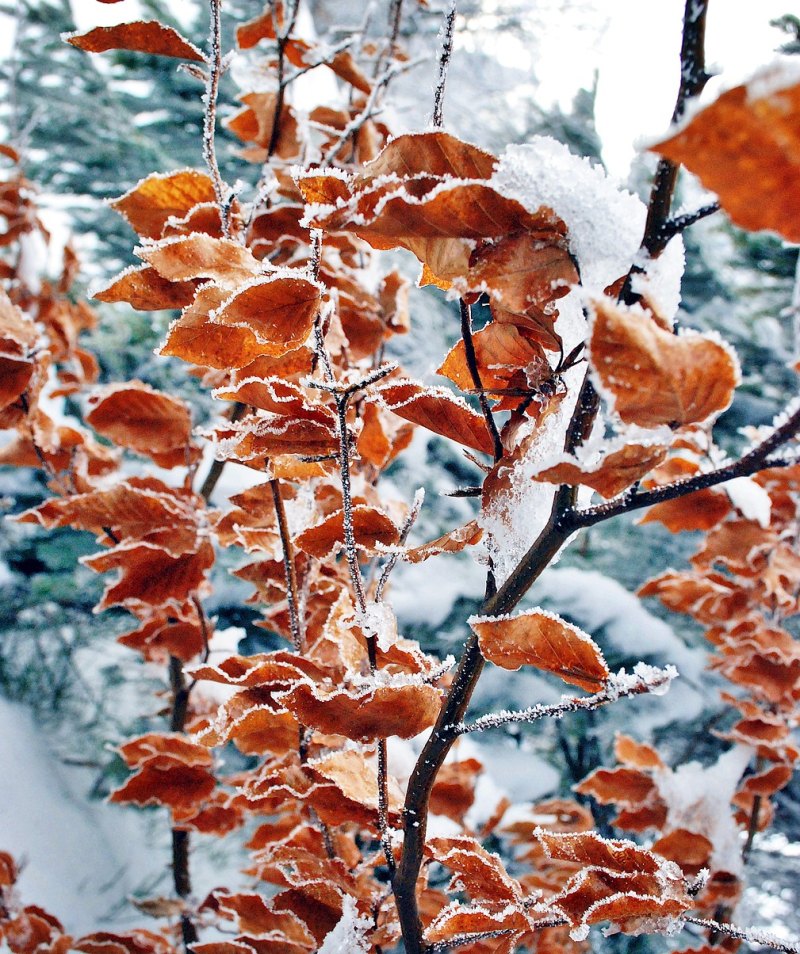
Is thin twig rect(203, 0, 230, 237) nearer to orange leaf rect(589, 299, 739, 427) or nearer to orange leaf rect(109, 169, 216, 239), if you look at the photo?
orange leaf rect(109, 169, 216, 239)

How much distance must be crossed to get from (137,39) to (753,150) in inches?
16.6

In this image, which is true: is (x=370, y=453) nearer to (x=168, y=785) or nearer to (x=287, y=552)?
(x=287, y=552)

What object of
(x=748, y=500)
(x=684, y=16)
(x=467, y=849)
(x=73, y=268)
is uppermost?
(x=684, y=16)

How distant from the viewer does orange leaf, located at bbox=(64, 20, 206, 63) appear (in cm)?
40

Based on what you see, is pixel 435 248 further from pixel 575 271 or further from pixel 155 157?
pixel 155 157

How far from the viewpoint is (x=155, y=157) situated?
2859mm

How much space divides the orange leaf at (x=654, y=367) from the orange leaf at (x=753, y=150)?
0.06 meters

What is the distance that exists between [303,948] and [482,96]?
15.7 ft

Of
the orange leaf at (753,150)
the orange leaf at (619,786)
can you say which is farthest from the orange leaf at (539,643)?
the orange leaf at (619,786)

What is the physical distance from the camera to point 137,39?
42 centimetres

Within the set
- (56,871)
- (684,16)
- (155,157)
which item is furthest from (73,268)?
(155,157)

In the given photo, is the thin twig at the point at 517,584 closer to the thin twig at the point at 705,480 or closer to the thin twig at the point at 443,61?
the thin twig at the point at 705,480

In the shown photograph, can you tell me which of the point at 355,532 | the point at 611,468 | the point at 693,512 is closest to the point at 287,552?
the point at 355,532

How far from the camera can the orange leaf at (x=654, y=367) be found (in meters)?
0.23
